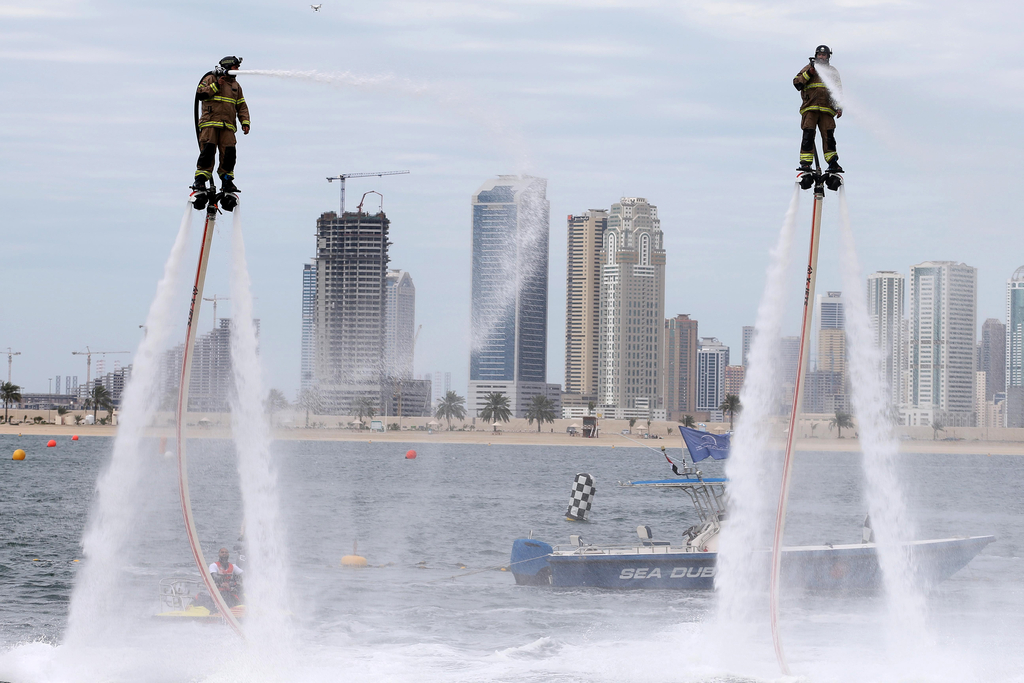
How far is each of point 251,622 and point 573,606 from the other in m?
17.2

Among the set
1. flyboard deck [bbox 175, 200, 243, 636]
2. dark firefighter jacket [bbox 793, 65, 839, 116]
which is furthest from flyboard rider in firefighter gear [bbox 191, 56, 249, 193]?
dark firefighter jacket [bbox 793, 65, 839, 116]

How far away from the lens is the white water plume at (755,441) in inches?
874

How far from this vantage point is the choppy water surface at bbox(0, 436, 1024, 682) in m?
26.9

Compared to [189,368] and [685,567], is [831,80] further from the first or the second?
[685,567]

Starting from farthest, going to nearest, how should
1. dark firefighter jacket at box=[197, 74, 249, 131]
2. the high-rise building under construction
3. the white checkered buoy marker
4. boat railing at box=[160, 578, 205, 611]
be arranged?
the high-rise building under construction
the white checkered buoy marker
boat railing at box=[160, 578, 205, 611]
dark firefighter jacket at box=[197, 74, 249, 131]

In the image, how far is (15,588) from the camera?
44.0 meters

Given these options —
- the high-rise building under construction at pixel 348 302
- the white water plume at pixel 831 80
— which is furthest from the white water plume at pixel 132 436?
the high-rise building under construction at pixel 348 302

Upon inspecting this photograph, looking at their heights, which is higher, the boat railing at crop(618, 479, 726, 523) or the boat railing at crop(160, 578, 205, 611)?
the boat railing at crop(618, 479, 726, 523)

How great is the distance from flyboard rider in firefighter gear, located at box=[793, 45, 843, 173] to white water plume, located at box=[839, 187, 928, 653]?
129 centimetres

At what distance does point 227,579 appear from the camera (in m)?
31.5

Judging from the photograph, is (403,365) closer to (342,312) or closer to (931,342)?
(342,312)

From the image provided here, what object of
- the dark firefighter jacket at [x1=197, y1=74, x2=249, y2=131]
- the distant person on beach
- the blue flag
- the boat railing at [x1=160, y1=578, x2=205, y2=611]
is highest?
the dark firefighter jacket at [x1=197, y1=74, x2=249, y2=131]

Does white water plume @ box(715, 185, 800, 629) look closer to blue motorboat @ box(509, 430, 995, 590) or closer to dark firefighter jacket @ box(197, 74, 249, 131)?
dark firefighter jacket @ box(197, 74, 249, 131)

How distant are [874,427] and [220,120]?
1354 cm
